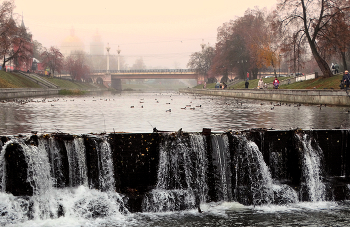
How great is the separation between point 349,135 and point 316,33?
→ 111 feet

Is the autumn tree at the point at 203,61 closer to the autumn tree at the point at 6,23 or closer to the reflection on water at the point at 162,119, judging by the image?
the autumn tree at the point at 6,23

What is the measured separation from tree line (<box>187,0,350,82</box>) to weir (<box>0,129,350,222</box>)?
3125 cm

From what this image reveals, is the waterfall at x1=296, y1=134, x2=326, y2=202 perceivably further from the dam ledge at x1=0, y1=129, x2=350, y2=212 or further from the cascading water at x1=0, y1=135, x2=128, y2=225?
the cascading water at x1=0, y1=135, x2=128, y2=225

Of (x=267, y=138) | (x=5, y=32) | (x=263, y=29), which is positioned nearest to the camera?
(x=267, y=138)

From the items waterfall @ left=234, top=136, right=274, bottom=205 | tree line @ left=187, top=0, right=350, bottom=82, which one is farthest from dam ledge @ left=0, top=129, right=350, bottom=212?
tree line @ left=187, top=0, right=350, bottom=82

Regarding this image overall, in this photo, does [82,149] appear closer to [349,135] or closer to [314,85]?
[349,135]

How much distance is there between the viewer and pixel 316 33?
43.9 meters

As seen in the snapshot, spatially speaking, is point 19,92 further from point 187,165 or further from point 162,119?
point 187,165

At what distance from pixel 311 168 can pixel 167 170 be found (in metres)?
4.02

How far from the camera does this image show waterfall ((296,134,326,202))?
11742 mm

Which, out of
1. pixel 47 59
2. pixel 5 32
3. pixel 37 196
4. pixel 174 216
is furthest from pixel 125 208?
pixel 47 59

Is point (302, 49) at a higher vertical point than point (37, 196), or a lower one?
higher

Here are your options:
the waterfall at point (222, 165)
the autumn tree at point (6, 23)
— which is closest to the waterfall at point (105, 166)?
the waterfall at point (222, 165)

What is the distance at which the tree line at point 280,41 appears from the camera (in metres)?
43.6
